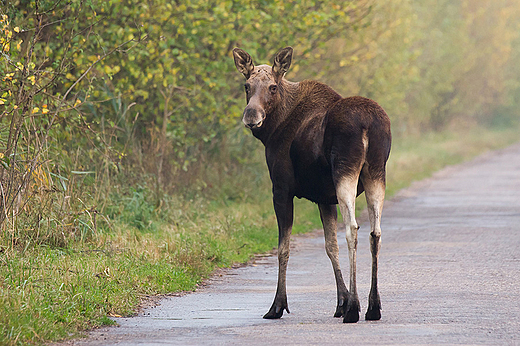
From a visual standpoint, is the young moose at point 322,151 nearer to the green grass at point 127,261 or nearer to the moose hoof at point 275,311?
the moose hoof at point 275,311

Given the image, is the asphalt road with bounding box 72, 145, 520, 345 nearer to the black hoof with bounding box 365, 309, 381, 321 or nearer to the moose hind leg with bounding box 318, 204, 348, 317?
the black hoof with bounding box 365, 309, 381, 321

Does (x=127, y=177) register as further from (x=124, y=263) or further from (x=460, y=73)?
(x=460, y=73)

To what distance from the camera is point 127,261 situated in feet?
32.2

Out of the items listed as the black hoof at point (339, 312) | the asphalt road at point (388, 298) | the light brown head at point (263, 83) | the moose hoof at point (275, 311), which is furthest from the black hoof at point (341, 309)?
the light brown head at point (263, 83)

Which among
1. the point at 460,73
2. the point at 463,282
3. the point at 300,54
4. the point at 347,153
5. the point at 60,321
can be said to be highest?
the point at 460,73

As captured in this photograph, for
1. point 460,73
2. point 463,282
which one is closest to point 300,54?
point 463,282

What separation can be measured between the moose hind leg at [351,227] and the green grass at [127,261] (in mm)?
1999

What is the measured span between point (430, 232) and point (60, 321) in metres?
8.66

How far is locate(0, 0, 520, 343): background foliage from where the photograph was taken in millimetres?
9664

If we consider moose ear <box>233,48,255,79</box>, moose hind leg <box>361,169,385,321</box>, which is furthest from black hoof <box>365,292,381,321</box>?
moose ear <box>233,48,255,79</box>

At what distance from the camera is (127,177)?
14.6 m

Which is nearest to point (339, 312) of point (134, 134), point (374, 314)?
point (374, 314)

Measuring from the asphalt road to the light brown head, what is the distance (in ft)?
5.84

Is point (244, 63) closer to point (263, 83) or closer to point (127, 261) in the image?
point (263, 83)
